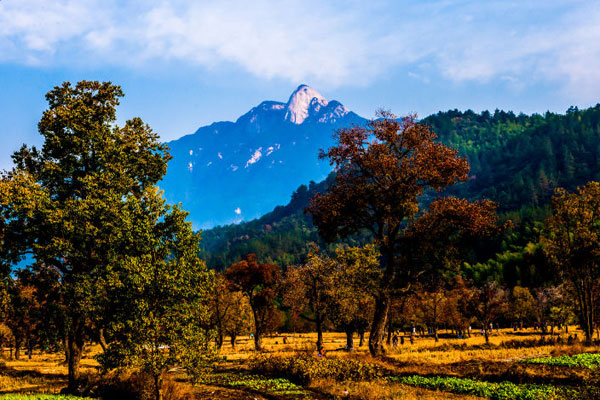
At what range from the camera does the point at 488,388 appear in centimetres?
1736

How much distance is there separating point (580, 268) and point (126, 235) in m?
32.9

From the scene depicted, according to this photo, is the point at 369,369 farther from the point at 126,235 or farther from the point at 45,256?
the point at 45,256

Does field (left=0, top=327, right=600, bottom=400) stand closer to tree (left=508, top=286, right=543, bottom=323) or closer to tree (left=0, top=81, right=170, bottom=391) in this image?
tree (left=0, top=81, right=170, bottom=391)

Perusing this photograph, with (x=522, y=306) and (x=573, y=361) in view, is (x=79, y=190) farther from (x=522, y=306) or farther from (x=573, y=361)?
(x=522, y=306)

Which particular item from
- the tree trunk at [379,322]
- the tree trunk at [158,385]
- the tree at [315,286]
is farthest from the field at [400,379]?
the tree at [315,286]

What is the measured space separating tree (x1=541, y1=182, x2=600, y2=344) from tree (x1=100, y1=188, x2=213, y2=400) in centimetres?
2817

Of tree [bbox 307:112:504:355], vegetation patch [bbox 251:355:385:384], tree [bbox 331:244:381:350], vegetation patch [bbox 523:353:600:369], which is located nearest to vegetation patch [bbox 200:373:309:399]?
vegetation patch [bbox 251:355:385:384]

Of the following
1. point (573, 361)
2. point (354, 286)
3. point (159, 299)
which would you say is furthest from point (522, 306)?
point (159, 299)

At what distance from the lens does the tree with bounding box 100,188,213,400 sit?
1794 centimetres

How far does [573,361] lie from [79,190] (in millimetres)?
29746

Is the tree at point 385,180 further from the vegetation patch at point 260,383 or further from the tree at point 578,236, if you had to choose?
the tree at point 578,236

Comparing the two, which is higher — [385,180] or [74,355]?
[385,180]

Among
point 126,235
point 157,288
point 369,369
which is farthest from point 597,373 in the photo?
point 126,235

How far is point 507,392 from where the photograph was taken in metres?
16.5
